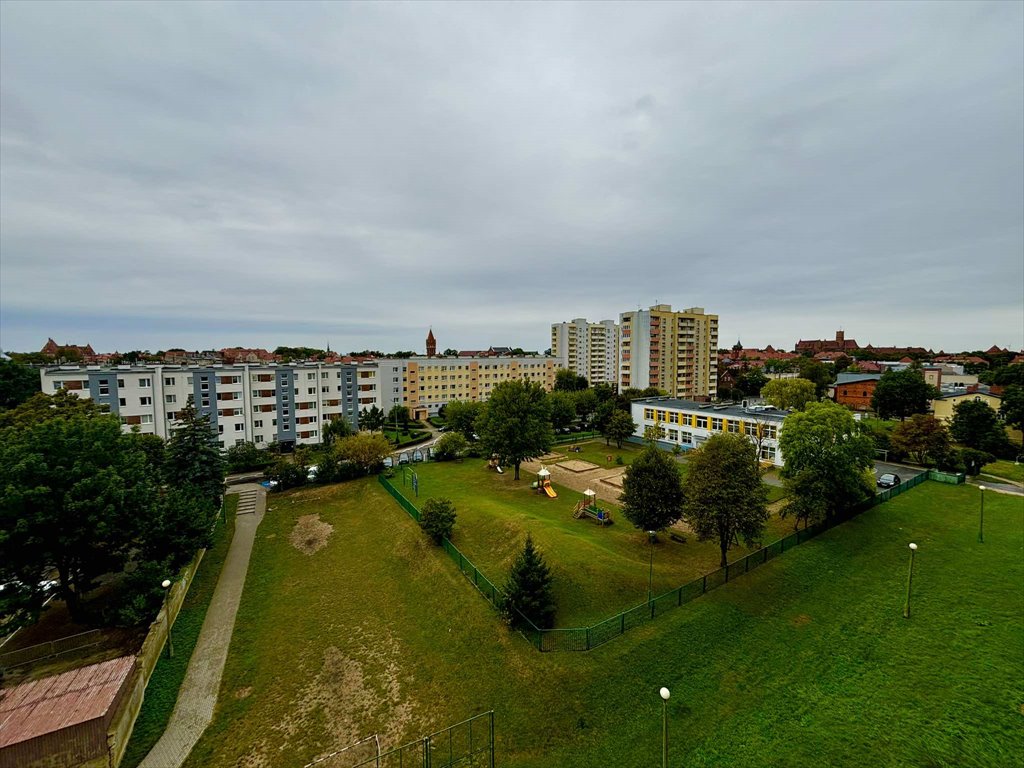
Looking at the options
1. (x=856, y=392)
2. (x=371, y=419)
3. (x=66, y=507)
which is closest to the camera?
(x=66, y=507)

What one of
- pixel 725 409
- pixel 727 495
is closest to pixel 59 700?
pixel 727 495

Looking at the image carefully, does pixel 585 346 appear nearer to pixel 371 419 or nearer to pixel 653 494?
pixel 371 419

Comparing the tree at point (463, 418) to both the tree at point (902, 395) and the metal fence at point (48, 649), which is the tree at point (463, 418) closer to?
the metal fence at point (48, 649)

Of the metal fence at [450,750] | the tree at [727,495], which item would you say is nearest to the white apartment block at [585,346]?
the tree at [727,495]

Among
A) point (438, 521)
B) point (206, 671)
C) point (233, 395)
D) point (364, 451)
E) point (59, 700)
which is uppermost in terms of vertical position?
point (233, 395)

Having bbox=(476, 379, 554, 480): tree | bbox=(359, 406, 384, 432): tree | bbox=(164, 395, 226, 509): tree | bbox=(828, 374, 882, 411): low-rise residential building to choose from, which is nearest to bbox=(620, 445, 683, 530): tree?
bbox=(476, 379, 554, 480): tree

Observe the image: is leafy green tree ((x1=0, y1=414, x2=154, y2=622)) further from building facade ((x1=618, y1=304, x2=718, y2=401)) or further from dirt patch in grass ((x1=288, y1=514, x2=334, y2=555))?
building facade ((x1=618, y1=304, x2=718, y2=401))
